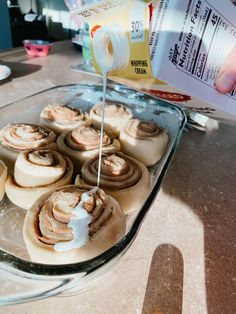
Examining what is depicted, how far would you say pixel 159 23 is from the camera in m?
0.45

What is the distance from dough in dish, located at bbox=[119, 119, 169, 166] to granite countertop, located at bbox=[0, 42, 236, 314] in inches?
3.5

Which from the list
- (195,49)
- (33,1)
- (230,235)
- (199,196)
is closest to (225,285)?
(230,235)

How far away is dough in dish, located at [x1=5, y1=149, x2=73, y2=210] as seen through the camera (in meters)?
0.64

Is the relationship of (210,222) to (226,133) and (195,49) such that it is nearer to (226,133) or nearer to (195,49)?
(195,49)

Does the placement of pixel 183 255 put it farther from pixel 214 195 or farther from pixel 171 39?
pixel 171 39

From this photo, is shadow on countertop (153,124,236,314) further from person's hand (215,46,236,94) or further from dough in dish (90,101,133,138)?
person's hand (215,46,236,94)

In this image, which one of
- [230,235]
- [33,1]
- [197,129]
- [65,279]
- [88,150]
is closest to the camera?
[65,279]

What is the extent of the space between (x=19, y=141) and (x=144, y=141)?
1.03 ft

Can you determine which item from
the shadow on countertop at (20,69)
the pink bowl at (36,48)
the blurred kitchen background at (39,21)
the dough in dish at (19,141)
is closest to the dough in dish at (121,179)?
the dough in dish at (19,141)

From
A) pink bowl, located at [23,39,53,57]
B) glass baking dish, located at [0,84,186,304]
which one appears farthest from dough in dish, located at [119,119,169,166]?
pink bowl, located at [23,39,53,57]

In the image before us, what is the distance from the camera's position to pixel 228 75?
0.49 meters

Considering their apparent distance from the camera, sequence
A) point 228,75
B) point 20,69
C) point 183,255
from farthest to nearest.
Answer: point 20,69 → point 183,255 → point 228,75

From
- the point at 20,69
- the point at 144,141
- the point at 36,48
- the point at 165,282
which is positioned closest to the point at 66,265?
the point at 165,282

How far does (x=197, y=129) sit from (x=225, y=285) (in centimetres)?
64
